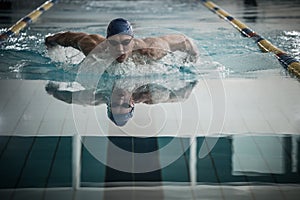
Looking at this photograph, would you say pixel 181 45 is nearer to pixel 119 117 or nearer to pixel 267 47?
pixel 267 47

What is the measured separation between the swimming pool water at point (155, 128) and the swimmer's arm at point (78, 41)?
0.08 metres

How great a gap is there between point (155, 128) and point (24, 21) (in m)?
4.89

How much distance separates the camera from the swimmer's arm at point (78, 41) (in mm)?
4504

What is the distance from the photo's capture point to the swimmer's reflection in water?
367 centimetres

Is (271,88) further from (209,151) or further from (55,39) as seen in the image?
(55,39)

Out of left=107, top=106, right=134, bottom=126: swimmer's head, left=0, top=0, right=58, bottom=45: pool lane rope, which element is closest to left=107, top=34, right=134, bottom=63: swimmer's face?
left=107, top=106, right=134, bottom=126: swimmer's head

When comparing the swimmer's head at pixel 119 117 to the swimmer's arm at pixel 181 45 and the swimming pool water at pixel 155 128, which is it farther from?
the swimmer's arm at pixel 181 45

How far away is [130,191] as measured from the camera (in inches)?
94.1

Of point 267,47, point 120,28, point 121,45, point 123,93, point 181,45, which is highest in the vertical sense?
point 120,28

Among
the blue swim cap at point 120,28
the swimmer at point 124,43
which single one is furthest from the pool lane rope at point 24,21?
the blue swim cap at point 120,28

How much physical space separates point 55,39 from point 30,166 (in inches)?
100.0

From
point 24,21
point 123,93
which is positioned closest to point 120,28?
point 123,93

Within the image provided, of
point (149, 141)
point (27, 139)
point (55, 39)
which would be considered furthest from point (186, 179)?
point (55, 39)

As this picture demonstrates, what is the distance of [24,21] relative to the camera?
7746 millimetres
